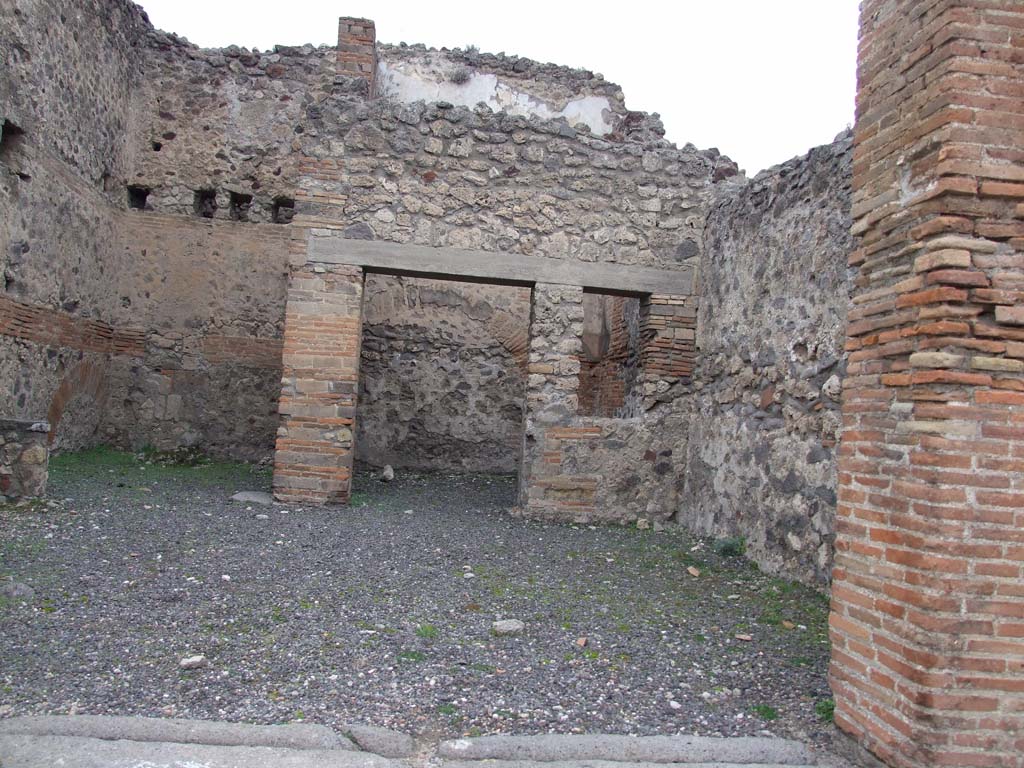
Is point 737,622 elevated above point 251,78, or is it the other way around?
point 251,78

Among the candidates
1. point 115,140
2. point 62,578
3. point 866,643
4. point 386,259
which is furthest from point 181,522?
point 115,140

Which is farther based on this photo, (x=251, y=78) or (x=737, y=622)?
(x=251, y=78)

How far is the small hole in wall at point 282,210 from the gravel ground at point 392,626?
5.13 m

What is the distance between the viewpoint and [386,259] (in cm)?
693

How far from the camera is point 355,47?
9000 mm

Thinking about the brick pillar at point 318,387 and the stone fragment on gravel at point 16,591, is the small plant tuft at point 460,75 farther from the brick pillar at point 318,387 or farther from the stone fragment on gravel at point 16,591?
the stone fragment on gravel at point 16,591

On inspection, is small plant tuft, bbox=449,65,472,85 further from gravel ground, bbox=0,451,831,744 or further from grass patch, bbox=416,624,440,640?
grass patch, bbox=416,624,440,640

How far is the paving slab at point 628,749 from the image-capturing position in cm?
261

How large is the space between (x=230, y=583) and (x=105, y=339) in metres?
6.42

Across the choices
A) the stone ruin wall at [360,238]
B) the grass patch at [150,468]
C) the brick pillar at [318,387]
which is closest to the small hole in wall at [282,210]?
the stone ruin wall at [360,238]

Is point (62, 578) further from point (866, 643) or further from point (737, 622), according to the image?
point (866, 643)

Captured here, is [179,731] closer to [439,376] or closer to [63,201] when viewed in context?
[439,376]

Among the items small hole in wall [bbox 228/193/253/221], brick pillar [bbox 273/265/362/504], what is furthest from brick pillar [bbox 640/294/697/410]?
small hole in wall [bbox 228/193/253/221]

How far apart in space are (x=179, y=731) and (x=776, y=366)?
4.26 m
